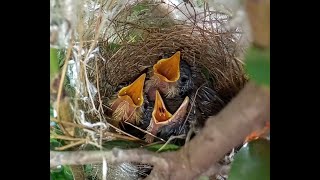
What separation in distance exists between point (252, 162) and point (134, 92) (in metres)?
0.36

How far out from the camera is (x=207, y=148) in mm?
704

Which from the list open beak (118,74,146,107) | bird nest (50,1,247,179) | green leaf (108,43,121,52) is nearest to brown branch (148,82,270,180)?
bird nest (50,1,247,179)

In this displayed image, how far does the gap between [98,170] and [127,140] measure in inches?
2.7

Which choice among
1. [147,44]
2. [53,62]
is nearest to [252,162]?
[53,62]

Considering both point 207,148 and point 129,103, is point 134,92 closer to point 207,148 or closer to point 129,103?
point 129,103

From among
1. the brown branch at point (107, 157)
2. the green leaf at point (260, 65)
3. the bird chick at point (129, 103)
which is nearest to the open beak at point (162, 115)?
the bird chick at point (129, 103)

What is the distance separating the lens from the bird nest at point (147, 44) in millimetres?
902

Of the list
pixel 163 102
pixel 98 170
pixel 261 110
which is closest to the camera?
pixel 261 110

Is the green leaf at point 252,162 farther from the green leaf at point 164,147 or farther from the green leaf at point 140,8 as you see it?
the green leaf at point 140,8

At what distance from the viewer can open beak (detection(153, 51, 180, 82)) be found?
1020 mm

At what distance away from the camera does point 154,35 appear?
1071mm

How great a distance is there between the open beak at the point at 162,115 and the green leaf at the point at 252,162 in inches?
8.7

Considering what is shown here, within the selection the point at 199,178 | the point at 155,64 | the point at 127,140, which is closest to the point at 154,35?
the point at 155,64
